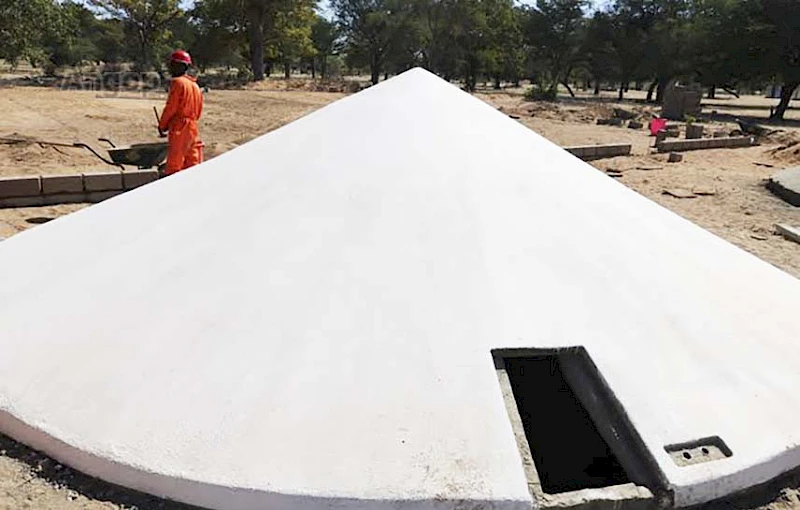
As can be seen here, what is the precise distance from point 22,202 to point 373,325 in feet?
19.0

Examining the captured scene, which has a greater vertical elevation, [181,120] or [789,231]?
[181,120]

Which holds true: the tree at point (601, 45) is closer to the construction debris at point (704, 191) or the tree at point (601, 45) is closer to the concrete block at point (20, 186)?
the construction debris at point (704, 191)

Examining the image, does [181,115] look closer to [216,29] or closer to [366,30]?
[216,29]

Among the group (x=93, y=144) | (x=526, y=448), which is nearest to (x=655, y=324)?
(x=526, y=448)

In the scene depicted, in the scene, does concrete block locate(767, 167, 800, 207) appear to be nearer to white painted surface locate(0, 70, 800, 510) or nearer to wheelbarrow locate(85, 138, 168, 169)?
white painted surface locate(0, 70, 800, 510)

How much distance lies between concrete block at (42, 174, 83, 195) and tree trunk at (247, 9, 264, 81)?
2426 centimetres

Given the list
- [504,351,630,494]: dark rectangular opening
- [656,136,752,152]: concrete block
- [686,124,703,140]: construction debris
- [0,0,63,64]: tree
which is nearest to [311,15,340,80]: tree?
[0,0,63,64]: tree

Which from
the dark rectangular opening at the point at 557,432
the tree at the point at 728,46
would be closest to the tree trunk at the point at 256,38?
the tree at the point at 728,46

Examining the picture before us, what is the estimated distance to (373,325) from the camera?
7.98ft

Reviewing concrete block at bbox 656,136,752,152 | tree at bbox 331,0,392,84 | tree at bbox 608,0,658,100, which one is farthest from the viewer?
tree at bbox 331,0,392,84

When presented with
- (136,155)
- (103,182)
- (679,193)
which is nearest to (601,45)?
(679,193)

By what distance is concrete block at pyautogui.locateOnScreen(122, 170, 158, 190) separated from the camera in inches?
271

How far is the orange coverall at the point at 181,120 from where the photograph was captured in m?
5.38

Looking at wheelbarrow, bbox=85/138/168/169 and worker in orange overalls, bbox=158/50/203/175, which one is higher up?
worker in orange overalls, bbox=158/50/203/175
